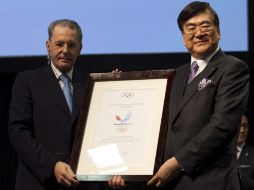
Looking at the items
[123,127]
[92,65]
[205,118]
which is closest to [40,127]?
[123,127]

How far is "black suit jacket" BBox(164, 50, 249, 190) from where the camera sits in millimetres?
2270

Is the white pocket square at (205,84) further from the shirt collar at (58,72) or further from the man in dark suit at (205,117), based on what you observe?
the shirt collar at (58,72)

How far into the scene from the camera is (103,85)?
2.74 m

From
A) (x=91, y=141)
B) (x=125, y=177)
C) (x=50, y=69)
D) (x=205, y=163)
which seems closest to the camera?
(x=205, y=163)

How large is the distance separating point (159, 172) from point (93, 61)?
5.44ft

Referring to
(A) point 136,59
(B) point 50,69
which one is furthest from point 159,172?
(A) point 136,59

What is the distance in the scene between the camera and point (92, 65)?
12.7 feet

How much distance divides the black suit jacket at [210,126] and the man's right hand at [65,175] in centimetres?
42

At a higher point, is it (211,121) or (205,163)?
(211,121)

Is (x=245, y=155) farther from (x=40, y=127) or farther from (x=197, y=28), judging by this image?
(x=40, y=127)

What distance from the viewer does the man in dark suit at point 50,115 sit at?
8.50 feet

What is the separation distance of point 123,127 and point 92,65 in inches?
52.7

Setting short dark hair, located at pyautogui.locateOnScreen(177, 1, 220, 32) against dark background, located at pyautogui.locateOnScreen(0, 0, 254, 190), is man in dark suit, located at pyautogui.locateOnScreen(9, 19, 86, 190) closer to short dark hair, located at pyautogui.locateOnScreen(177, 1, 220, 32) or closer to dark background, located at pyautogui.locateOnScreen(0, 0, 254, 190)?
short dark hair, located at pyautogui.locateOnScreen(177, 1, 220, 32)

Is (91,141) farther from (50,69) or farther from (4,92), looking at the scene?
(4,92)
